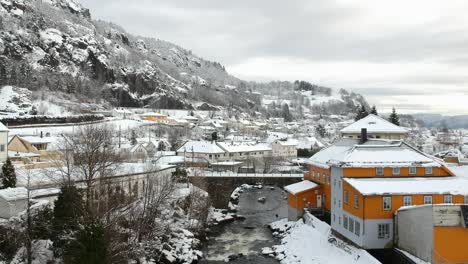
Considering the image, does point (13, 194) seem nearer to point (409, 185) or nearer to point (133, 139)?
point (409, 185)

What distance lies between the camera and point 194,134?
3735 inches

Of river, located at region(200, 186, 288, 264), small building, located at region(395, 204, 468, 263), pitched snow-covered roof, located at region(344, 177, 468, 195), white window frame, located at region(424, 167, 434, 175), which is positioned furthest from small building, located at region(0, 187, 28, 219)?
white window frame, located at region(424, 167, 434, 175)

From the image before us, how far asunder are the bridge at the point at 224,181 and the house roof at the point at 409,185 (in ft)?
52.0

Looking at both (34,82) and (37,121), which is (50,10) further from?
(37,121)

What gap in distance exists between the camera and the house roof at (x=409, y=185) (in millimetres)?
23172

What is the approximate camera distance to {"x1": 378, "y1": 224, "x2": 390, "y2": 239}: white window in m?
23.0

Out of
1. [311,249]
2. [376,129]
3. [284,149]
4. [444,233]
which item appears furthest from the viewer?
A: [284,149]

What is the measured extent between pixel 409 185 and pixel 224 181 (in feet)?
86.7

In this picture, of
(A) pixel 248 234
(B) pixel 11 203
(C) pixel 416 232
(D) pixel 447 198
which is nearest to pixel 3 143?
(B) pixel 11 203

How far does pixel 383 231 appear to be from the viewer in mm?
23094

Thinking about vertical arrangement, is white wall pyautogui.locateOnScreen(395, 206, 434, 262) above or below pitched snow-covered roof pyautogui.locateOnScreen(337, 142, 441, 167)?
below

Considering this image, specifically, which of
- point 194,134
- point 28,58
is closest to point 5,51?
point 28,58

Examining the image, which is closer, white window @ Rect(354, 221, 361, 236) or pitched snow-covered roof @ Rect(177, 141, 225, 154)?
white window @ Rect(354, 221, 361, 236)

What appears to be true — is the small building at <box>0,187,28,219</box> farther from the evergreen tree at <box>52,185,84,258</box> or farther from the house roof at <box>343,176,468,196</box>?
the house roof at <box>343,176,468,196</box>
